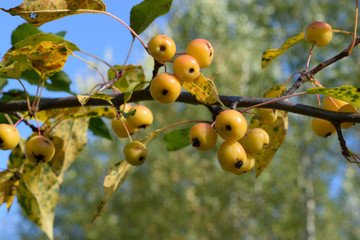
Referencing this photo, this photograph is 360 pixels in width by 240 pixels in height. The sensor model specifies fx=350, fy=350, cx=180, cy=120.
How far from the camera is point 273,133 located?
1076mm

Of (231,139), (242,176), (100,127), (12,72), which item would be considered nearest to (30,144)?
(12,72)

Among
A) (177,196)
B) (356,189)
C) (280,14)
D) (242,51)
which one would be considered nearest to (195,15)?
(242,51)

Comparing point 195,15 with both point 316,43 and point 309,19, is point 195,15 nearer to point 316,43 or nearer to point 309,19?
point 309,19

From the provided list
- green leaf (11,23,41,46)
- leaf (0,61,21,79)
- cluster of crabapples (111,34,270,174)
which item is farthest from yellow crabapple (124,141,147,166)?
green leaf (11,23,41,46)

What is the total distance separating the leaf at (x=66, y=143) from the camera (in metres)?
1.14

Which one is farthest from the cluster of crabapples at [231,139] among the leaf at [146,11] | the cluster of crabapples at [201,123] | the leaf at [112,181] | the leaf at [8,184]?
the leaf at [8,184]

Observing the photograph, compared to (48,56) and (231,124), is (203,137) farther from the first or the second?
(48,56)

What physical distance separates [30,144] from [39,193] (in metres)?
0.26

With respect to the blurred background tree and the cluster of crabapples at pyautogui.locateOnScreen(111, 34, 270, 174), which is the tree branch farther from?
the blurred background tree

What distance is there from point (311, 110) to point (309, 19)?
10.5 meters

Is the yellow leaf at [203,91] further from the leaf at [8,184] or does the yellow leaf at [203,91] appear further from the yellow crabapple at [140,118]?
the leaf at [8,184]

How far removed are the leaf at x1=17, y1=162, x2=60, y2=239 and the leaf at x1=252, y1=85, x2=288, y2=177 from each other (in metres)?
0.66

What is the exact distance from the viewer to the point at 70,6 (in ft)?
2.73

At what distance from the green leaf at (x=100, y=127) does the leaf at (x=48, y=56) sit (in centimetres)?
43
